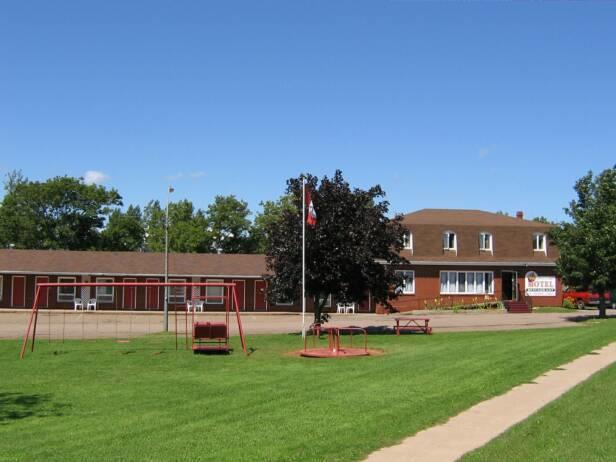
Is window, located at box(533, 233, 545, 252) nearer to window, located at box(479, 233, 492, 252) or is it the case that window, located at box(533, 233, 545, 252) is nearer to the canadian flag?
window, located at box(479, 233, 492, 252)

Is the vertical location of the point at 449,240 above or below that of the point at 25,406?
above

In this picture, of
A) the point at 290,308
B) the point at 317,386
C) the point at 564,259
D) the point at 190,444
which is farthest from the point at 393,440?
the point at 290,308

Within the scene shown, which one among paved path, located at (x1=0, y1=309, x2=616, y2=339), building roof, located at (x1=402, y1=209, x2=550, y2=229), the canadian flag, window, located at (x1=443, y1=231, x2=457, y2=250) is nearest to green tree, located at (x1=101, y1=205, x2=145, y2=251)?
paved path, located at (x1=0, y1=309, x2=616, y2=339)

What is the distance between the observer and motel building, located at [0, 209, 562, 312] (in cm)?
5059

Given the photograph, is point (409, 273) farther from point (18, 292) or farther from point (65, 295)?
point (18, 292)

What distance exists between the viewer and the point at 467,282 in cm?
5162

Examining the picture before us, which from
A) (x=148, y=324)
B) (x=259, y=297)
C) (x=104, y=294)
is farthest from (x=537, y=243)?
(x=104, y=294)

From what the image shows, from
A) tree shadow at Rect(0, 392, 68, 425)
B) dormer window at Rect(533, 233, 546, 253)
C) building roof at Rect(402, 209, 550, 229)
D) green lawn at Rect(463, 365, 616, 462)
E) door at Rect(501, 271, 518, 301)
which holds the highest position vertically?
building roof at Rect(402, 209, 550, 229)

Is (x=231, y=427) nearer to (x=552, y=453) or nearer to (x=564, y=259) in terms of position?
(x=552, y=453)

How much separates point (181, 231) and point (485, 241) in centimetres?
4119

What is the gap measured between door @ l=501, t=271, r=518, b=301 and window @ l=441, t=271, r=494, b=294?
3.32ft

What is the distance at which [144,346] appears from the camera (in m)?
24.5

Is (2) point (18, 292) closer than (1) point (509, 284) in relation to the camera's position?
Yes

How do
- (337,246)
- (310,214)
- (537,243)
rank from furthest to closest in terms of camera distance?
(537,243) → (337,246) → (310,214)
